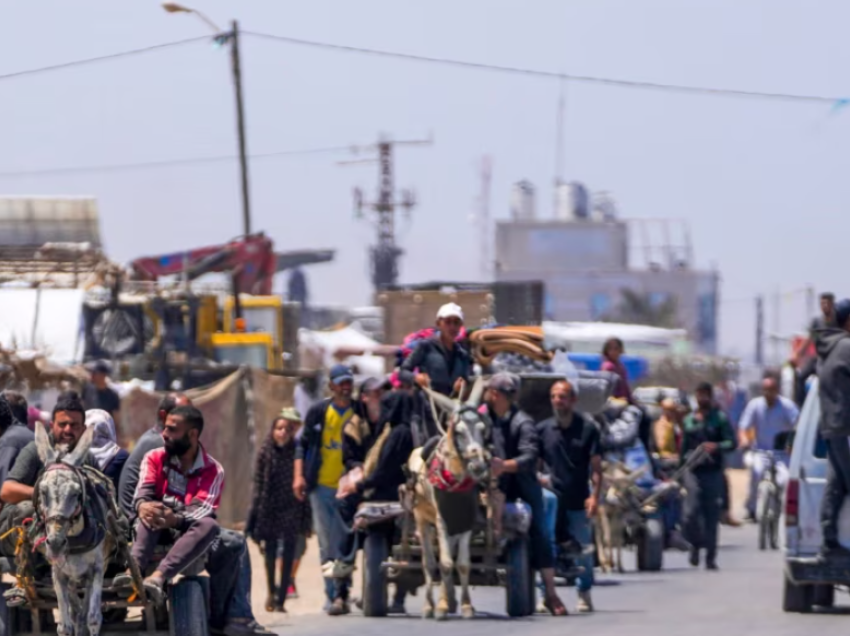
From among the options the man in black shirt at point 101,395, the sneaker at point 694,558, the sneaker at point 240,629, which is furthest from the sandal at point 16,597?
the sneaker at point 694,558

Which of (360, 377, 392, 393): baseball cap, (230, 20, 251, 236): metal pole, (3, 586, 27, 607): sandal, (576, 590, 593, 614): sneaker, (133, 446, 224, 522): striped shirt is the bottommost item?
(576, 590, 593, 614): sneaker

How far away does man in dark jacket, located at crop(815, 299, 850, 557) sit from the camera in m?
15.4

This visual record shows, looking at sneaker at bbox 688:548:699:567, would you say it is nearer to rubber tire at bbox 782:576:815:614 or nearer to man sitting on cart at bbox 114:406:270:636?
rubber tire at bbox 782:576:815:614

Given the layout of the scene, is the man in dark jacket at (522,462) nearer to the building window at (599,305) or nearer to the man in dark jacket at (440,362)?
the man in dark jacket at (440,362)

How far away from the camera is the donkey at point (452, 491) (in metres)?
16.0

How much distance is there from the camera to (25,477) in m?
11.8

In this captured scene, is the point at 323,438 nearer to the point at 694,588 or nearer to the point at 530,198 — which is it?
the point at 694,588

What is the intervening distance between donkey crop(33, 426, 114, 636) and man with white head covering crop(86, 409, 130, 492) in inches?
52.4

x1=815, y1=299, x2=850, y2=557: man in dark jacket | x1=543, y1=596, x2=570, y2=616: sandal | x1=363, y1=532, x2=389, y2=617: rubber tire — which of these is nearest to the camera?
x1=815, y1=299, x2=850, y2=557: man in dark jacket

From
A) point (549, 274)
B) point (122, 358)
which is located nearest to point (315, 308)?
point (549, 274)

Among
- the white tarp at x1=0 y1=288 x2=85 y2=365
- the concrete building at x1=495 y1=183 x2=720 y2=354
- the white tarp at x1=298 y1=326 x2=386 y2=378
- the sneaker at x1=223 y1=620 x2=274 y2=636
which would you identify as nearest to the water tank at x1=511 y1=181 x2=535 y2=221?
the concrete building at x1=495 y1=183 x2=720 y2=354

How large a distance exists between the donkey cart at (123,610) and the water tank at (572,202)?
118 metres

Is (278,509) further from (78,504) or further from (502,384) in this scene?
(78,504)

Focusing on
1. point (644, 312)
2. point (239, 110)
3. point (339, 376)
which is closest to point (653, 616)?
point (339, 376)
